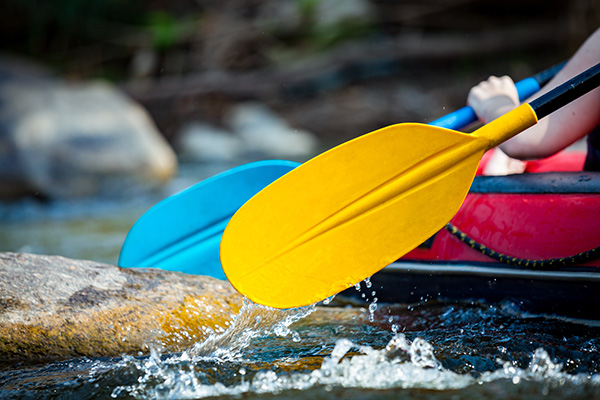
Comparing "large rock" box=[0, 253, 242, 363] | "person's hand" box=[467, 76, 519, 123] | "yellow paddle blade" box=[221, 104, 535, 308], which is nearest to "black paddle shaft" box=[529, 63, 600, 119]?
"yellow paddle blade" box=[221, 104, 535, 308]

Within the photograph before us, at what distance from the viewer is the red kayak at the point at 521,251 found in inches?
58.1

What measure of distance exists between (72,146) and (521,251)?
12.0 feet

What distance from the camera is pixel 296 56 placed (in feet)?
26.5

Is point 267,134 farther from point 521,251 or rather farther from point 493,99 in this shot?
point 521,251

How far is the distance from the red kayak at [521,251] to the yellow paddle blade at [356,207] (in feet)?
0.57

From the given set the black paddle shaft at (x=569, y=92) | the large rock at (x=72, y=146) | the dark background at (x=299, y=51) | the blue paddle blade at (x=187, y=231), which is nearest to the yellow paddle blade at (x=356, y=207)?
the black paddle shaft at (x=569, y=92)

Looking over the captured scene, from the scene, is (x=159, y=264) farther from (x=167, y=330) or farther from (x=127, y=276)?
(x=167, y=330)

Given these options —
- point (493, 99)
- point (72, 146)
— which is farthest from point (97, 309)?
point (72, 146)

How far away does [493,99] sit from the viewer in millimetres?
1731

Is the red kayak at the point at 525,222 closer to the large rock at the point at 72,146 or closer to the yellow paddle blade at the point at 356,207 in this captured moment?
the yellow paddle blade at the point at 356,207

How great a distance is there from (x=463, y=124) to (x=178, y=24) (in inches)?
295

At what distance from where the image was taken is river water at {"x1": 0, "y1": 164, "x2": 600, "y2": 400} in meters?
1.19

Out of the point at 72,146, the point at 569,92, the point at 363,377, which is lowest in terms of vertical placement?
the point at 363,377

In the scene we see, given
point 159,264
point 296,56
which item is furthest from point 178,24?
point 159,264
